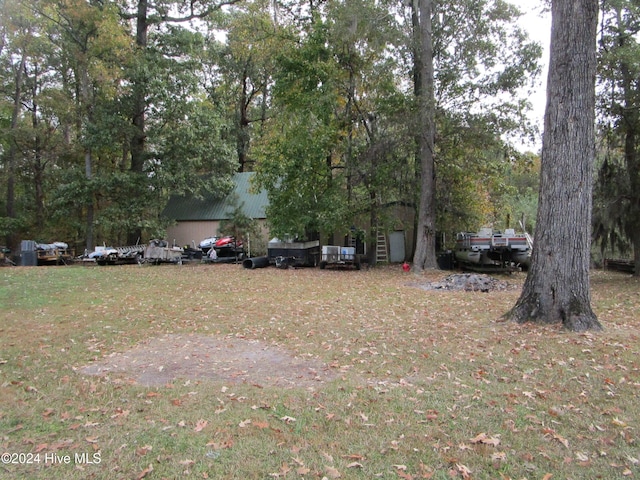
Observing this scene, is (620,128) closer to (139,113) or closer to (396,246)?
(396,246)

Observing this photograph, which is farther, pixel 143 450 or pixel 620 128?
pixel 620 128

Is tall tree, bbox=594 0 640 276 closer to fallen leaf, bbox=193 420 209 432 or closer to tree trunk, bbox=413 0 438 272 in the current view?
tree trunk, bbox=413 0 438 272

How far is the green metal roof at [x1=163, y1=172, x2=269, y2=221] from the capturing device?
920 inches

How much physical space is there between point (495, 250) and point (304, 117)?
8.65m

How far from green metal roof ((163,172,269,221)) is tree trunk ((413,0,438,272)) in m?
9.96

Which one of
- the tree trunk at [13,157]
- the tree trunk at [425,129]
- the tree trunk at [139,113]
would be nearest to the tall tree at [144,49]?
the tree trunk at [139,113]

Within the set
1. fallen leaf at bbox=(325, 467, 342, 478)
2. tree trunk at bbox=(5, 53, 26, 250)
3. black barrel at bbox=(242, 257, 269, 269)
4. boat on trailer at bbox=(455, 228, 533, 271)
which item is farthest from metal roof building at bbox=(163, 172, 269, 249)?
fallen leaf at bbox=(325, 467, 342, 478)

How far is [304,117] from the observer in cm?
1630

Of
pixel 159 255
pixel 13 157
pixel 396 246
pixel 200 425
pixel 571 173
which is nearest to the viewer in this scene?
pixel 200 425

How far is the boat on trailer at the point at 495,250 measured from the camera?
15180 millimetres

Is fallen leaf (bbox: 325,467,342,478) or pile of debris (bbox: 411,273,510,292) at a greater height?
pile of debris (bbox: 411,273,510,292)

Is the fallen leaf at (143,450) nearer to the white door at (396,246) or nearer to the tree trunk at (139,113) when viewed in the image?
the white door at (396,246)

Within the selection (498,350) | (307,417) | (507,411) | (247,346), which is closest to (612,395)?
(507,411)

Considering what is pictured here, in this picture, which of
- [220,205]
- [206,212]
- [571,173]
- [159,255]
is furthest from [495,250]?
[206,212]
